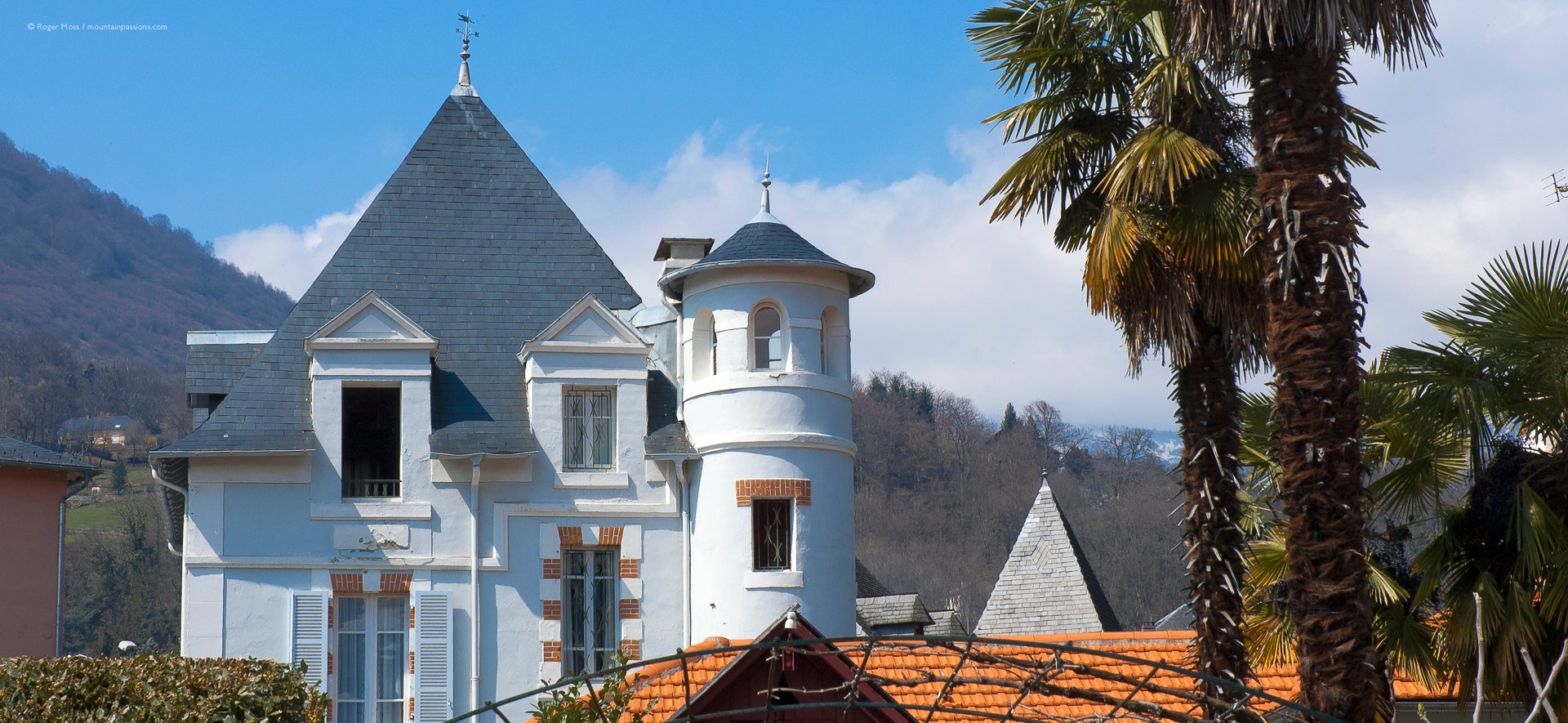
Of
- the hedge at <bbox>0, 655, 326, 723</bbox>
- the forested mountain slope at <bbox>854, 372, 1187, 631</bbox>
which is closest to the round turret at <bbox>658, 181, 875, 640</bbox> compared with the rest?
the hedge at <bbox>0, 655, 326, 723</bbox>

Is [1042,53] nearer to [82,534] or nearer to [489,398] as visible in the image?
[489,398]

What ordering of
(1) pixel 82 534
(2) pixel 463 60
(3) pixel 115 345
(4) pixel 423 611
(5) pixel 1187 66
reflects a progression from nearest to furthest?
(5) pixel 1187 66, (4) pixel 423 611, (2) pixel 463 60, (1) pixel 82 534, (3) pixel 115 345

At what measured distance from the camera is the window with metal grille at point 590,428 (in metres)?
22.5

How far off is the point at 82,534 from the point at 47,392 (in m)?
21.2

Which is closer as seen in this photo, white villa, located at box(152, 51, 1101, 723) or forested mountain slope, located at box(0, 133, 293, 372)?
white villa, located at box(152, 51, 1101, 723)

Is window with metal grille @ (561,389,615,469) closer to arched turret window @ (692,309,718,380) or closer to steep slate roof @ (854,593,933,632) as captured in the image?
arched turret window @ (692,309,718,380)

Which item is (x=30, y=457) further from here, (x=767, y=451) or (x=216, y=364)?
(x=767, y=451)

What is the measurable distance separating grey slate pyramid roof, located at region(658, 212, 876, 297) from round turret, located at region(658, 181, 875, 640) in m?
0.03

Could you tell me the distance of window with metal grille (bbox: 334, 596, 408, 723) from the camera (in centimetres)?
2112

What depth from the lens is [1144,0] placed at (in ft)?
48.1

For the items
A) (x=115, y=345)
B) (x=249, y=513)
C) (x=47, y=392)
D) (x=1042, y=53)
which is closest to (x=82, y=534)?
(x=47, y=392)

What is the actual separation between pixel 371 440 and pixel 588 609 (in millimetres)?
4223

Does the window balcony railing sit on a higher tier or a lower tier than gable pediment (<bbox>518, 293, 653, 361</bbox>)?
lower

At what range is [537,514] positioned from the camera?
72.0 feet
